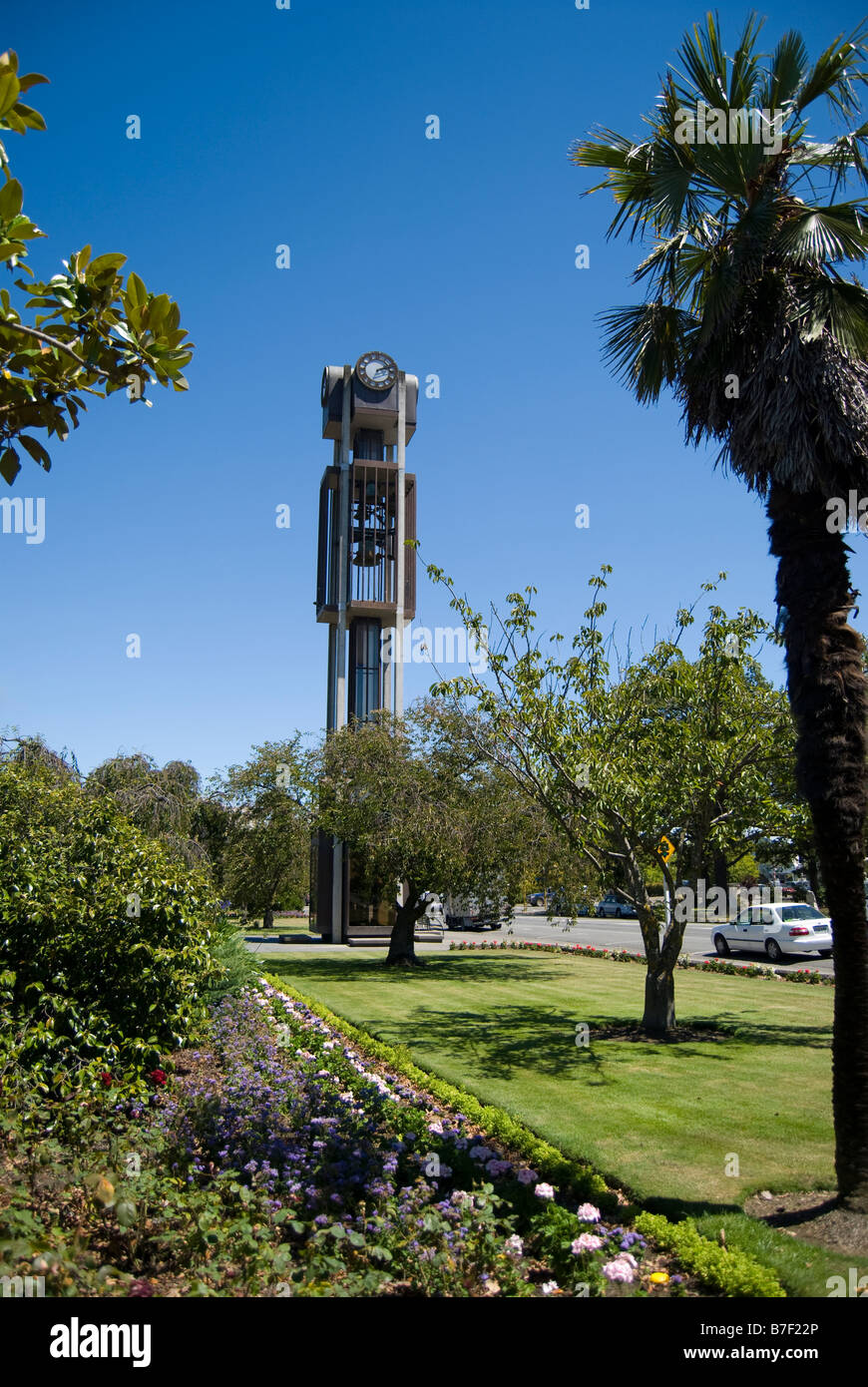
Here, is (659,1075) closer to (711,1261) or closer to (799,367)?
(711,1261)

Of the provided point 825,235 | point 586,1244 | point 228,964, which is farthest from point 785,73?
point 228,964

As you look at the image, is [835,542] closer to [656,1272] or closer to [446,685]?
[656,1272]

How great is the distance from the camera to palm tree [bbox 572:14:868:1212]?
5.97 meters

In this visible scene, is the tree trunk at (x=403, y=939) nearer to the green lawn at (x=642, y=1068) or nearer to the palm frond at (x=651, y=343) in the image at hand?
the green lawn at (x=642, y=1068)

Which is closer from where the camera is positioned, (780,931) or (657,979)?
(657,979)

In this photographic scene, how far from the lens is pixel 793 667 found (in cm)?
634

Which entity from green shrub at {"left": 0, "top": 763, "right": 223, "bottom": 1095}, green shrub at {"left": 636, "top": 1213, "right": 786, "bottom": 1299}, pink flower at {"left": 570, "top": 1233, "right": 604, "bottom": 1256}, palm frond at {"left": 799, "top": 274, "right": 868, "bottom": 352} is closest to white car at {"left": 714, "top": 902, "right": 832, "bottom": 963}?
green shrub at {"left": 0, "top": 763, "right": 223, "bottom": 1095}

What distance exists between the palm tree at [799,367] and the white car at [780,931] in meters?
19.2

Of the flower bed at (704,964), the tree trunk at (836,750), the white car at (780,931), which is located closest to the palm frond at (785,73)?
the tree trunk at (836,750)

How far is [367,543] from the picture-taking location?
3594 cm

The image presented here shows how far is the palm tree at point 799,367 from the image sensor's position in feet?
19.6

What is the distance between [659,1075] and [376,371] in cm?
3222
